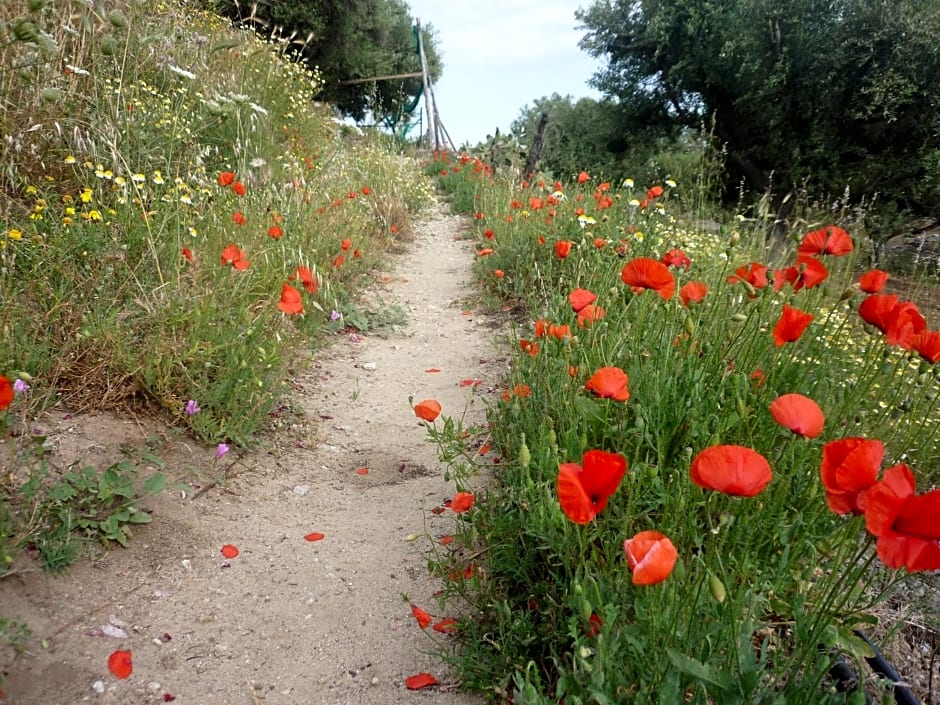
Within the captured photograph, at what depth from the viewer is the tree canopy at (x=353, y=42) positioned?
1427 centimetres

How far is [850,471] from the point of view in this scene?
3.34 feet

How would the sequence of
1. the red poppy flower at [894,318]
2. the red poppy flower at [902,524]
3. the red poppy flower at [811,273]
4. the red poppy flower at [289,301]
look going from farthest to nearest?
the red poppy flower at [289,301] < the red poppy flower at [811,273] < the red poppy flower at [894,318] < the red poppy flower at [902,524]

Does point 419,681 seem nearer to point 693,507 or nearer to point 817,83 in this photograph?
point 693,507

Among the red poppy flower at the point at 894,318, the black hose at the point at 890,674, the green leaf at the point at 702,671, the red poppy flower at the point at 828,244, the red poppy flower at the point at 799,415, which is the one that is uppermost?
the red poppy flower at the point at 828,244

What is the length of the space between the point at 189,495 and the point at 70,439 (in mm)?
449

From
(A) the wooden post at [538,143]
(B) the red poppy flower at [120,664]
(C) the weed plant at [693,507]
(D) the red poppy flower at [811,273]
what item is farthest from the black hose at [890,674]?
(A) the wooden post at [538,143]

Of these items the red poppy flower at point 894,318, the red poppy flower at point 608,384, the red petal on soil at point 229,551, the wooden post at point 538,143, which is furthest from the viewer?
the wooden post at point 538,143

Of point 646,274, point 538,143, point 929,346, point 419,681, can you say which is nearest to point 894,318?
point 929,346

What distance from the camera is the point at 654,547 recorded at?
103 cm

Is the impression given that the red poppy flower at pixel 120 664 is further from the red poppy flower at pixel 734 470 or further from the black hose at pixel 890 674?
the black hose at pixel 890 674

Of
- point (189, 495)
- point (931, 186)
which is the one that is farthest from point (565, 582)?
point (931, 186)

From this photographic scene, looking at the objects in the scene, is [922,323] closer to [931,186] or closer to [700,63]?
[931,186]

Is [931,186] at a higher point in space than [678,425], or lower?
higher

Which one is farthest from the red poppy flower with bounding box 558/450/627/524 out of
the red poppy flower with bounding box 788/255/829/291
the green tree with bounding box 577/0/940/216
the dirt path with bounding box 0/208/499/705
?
the green tree with bounding box 577/0/940/216
